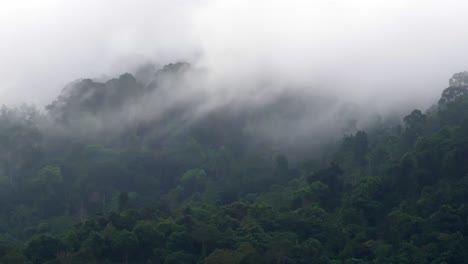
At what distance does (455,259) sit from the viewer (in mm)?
50062

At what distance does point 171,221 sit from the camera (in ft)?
187

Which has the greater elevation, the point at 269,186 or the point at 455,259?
the point at 269,186

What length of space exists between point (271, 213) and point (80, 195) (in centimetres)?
1583

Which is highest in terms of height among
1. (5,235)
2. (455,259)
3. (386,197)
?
(5,235)

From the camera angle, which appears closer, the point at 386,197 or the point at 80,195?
the point at 386,197

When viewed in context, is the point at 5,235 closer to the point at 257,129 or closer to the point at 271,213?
the point at 271,213

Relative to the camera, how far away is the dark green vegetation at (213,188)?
53.7 m

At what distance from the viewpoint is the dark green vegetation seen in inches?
2114

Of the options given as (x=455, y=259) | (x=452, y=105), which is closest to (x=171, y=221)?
(x=455, y=259)

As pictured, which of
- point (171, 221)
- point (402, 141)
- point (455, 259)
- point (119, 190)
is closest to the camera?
point (455, 259)

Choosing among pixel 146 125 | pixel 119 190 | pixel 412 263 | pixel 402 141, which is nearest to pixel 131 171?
pixel 119 190

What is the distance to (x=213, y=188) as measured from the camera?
231ft

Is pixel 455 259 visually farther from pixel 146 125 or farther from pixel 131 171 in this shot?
pixel 146 125

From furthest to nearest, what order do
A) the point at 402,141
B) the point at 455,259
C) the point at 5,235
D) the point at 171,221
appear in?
the point at 402,141
the point at 5,235
the point at 171,221
the point at 455,259
